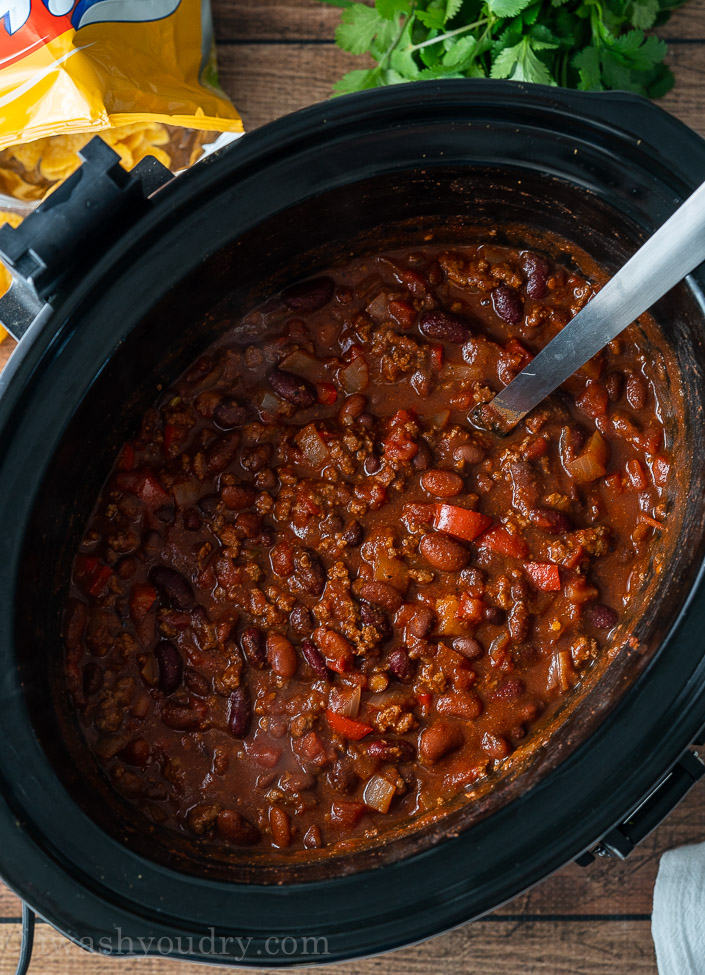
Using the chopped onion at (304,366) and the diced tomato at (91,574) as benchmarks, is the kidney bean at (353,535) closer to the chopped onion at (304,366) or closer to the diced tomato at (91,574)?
the chopped onion at (304,366)

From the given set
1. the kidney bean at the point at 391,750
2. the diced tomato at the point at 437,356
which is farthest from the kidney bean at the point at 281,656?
the diced tomato at the point at 437,356

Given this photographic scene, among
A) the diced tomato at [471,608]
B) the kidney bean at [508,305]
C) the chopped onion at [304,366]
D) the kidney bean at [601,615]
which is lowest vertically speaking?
the kidney bean at [601,615]

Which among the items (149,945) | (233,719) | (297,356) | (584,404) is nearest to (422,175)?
(297,356)

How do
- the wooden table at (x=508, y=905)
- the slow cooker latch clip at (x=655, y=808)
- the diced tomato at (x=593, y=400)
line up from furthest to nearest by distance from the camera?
the wooden table at (x=508, y=905), the diced tomato at (x=593, y=400), the slow cooker latch clip at (x=655, y=808)

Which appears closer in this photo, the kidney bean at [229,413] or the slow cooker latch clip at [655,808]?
the slow cooker latch clip at [655,808]

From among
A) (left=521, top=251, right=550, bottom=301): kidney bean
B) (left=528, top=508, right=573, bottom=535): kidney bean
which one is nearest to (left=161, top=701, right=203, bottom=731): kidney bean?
(left=528, top=508, right=573, bottom=535): kidney bean

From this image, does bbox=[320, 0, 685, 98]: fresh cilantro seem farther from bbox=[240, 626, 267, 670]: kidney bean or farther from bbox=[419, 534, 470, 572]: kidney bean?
bbox=[240, 626, 267, 670]: kidney bean
